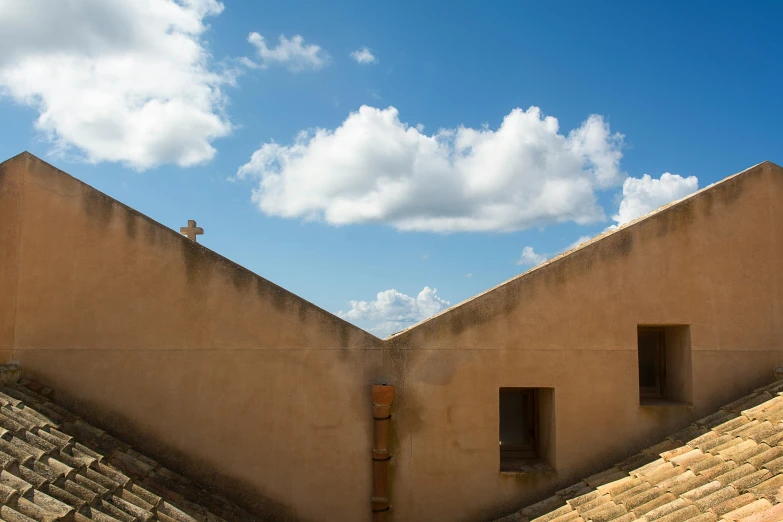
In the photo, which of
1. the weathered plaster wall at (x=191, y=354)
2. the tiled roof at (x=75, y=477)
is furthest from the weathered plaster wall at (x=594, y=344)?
the tiled roof at (x=75, y=477)

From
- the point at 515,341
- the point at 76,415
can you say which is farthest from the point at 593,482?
the point at 76,415

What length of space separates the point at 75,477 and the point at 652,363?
264 inches

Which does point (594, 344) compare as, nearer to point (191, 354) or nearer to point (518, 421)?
point (518, 421)

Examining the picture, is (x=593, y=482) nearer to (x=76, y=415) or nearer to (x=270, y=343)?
(x=270, y=343)

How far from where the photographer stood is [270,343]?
7211 mm

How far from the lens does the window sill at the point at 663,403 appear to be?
7.41 meters

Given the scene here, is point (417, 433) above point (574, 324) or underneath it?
underneath

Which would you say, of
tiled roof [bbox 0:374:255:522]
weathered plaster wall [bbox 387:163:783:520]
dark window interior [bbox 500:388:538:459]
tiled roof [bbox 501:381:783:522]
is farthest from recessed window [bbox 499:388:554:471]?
tiled roof [bbox 0:374:255:522]

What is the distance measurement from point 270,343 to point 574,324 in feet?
11.8

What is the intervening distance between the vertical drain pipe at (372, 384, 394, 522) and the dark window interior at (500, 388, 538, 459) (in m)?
1.64

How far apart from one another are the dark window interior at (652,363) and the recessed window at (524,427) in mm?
1386

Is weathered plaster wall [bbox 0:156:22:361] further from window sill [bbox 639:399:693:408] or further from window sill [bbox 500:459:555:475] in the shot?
window sill [bbox 639:399:693:408]

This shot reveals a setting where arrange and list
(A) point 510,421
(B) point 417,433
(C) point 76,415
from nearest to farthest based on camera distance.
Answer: (C) point 76,415
(B) point 417,433
(A) point 510,421

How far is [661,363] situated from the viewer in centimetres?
804
